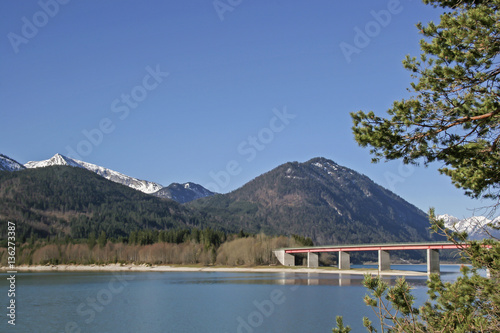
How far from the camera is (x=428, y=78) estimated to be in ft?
41.1

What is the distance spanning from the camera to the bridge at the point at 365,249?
10738 centimetres

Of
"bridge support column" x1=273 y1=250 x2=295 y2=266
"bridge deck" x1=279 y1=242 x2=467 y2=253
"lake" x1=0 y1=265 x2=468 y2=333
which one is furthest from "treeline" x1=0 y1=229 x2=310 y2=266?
"lake" x1=0 y1=265 x2=468 y2=333

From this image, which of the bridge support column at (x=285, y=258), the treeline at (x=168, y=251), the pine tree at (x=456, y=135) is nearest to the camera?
the pine tree at (x=456, y=135)

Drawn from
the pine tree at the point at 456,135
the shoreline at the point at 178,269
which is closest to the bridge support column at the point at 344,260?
the shoreline at the point at 178,269

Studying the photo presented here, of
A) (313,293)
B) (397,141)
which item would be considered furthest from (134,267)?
(397,141)

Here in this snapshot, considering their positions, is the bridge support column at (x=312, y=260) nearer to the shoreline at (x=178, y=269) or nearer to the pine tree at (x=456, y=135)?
the shoreline at (x=178, y=269)

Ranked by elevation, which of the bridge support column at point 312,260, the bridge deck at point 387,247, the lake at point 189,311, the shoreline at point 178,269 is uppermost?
the bridge deck at point 387,247

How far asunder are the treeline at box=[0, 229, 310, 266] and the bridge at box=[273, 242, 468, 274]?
558cm

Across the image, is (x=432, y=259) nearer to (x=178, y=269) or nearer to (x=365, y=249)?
(x=365, y=249)

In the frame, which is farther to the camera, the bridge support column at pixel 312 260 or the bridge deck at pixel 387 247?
the bridge support column at pixel 312 260

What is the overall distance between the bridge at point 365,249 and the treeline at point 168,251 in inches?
220

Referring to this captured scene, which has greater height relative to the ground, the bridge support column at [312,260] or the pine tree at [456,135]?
the pine tree at [456,135]

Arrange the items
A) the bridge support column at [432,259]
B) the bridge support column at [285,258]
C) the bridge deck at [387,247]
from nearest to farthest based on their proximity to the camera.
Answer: the bridge deck at [387,247], the bridge support column at [432,259], the bridge support column at [285,258]

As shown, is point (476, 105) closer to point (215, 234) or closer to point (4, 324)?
point (4, 324)
